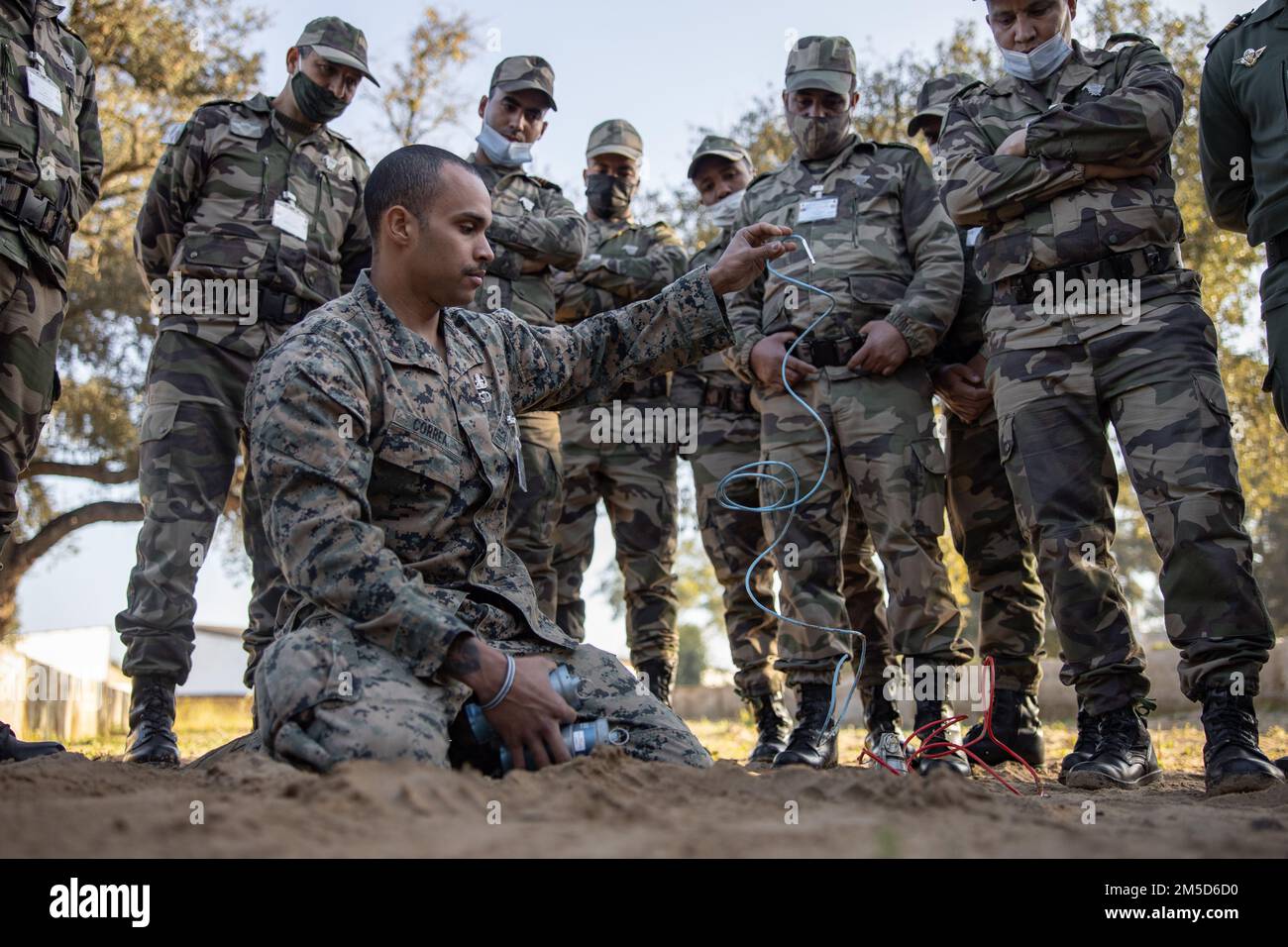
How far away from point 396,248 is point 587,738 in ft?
4.98

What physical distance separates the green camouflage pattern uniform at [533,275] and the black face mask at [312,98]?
76 cm

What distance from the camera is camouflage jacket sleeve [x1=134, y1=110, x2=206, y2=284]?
16.3 feet

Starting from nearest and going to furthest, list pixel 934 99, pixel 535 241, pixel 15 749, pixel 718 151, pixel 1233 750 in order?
pixel 1233 750, pixel 15 749, pixel 535 241, pixel 934 99, pixel 718 151

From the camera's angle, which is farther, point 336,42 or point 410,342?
point 336,42

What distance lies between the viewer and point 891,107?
Result: 1496 cm

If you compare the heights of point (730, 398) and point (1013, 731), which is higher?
point (730, 398)

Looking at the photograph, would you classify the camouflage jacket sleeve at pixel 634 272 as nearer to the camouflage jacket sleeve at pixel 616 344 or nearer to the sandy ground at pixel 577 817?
the camouflage jacket sleeve at pixel 616 344

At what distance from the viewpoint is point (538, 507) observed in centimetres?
533

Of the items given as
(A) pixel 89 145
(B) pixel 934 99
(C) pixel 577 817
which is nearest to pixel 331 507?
(C) pixel 577 817

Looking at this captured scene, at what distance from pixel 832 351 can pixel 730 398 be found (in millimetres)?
1357

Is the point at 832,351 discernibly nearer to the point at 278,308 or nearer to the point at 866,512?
the point at 866,512

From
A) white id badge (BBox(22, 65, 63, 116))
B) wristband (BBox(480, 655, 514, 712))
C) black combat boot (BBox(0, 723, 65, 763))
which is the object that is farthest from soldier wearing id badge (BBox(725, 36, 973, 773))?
white id badge (BBox(22, 65, 63, 116))

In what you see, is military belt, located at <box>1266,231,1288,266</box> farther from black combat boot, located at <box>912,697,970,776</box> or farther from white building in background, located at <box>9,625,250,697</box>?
white building in background, located at <box>9,625,250,697</box>

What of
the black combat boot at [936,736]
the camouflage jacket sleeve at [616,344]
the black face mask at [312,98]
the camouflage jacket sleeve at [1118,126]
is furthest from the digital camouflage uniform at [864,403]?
the black face mask at [312,98]
